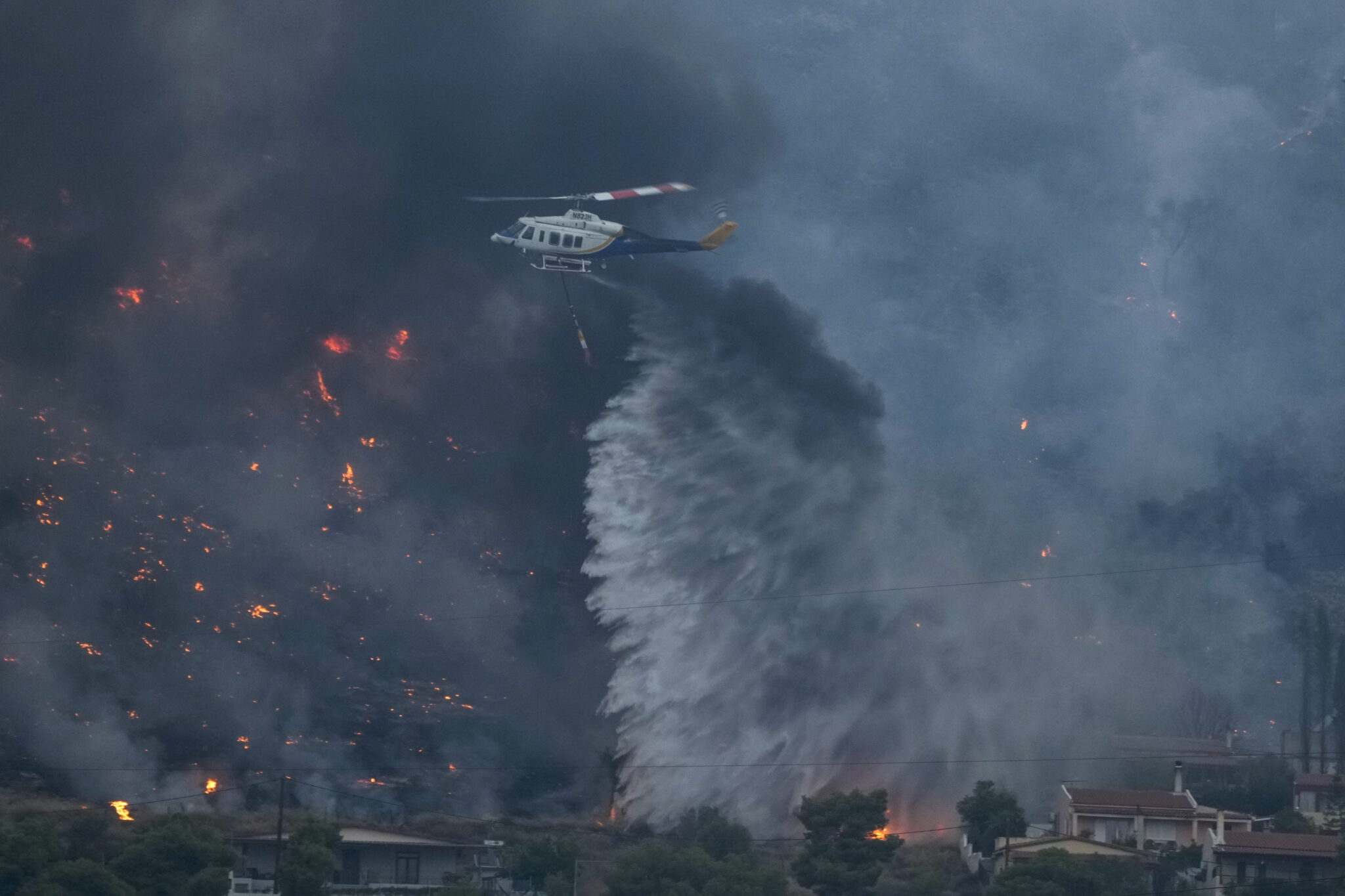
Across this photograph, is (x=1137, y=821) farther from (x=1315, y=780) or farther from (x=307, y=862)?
(x=307, y=862)

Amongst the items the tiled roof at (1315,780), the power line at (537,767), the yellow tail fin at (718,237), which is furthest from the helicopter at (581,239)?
the tiled roof at (1315,780)

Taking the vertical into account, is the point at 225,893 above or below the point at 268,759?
below

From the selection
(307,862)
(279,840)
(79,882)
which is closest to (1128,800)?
(307,862)

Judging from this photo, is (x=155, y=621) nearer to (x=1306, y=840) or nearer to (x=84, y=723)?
(x=84, y=723)

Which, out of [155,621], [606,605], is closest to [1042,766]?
[606,605]

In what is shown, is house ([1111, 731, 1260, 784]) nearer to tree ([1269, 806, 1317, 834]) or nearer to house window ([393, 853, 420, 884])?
tree ([1269, 806, 1317, 834])

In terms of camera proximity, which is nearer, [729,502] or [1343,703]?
[729,502]

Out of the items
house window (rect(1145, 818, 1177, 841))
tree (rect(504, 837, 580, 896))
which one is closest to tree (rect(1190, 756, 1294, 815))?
house window (rect(1145, 818, 1177, 841))

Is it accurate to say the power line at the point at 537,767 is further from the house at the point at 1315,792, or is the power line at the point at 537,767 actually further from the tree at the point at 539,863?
the house at the point at 1315,792
